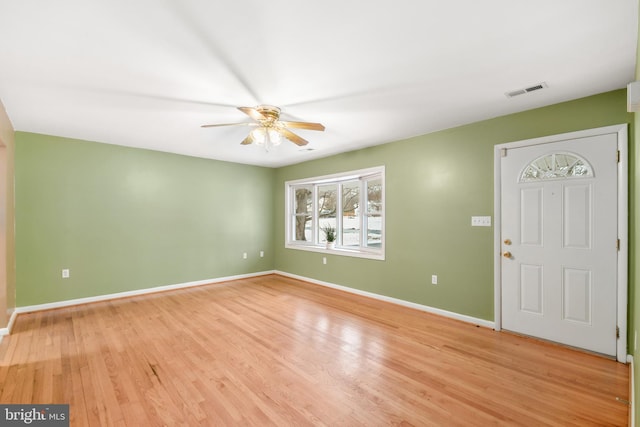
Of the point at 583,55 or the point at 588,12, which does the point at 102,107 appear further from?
the point at 583,55

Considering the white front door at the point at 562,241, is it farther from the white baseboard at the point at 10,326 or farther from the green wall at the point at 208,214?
the white baseboard at the point at 10,326

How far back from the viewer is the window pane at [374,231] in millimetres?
5029

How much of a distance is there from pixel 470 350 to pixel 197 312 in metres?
3.38

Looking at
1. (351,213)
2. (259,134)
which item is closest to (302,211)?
(351,213)

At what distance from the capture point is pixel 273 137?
10.1 ft

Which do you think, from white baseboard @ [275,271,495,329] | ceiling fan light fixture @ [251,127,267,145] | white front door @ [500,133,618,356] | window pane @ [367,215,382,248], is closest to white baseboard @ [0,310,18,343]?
ceiling fan light fixture @ [251,127,267,145]

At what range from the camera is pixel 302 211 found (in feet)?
21.2

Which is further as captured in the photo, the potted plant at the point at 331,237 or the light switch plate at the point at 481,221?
the potted plant at the point at 331,237

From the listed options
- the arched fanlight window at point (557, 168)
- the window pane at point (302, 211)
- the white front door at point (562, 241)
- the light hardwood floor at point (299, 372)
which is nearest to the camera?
the light hardwood floor at point (299, 372)

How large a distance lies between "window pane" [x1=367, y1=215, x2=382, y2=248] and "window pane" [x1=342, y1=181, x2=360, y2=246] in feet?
0.74

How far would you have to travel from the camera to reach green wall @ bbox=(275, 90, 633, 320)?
3094 mm

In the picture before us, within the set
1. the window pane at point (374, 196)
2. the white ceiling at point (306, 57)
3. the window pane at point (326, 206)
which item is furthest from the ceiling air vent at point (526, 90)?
the window pane at point (326, 206)

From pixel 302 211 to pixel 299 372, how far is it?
422 centimetres

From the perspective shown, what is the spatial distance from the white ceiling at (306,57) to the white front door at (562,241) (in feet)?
2.00
